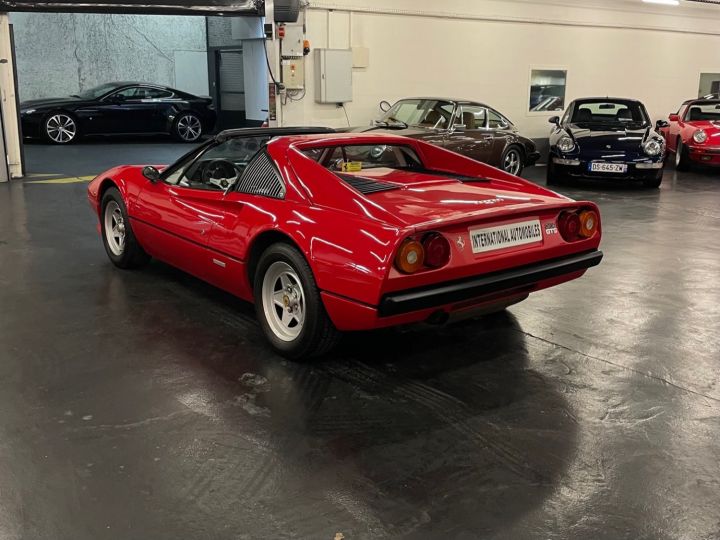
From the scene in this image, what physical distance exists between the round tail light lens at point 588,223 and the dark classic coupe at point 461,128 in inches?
251

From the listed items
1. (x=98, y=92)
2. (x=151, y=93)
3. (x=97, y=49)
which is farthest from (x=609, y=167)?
(x=97, y=49)

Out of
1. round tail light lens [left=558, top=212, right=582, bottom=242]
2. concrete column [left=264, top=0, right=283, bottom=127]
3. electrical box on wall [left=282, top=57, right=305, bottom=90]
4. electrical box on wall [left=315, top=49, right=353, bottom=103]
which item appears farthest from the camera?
electrical box on wall [left=315, top=49, right=353, bottom=103]

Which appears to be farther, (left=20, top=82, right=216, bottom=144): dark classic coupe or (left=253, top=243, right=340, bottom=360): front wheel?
(left=20, top=82, right=216, bottom=144): dark classic coupe

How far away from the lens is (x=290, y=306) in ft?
11.8

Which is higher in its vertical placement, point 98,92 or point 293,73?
point 293,73

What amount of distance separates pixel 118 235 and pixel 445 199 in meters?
2.89

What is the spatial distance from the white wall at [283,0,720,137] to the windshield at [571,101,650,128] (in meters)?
2.46

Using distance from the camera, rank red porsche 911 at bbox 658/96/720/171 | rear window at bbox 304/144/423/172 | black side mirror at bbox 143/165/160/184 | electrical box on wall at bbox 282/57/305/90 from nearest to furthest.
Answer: rear window at bbox 304/144/423/172
black side mirror at bbox 143/165/160/184
electrical box on wall at bbox 282/57/305/90
red porsche 911 at bbox 658/96/720/171

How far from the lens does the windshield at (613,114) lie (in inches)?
426

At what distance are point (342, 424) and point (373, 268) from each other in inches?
26.8

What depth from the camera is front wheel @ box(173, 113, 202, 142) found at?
14719 mm

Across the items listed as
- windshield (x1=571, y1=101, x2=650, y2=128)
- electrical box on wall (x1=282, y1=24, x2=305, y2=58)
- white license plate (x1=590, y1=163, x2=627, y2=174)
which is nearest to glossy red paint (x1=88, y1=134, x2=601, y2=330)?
white license plate (x1=590, y1=163, x2=627, y2=174)

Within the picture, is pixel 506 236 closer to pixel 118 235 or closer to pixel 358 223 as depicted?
pixel 358 223

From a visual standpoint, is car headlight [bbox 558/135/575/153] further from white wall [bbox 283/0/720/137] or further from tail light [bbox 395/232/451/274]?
tail light [bbox 395/232/451/274]
